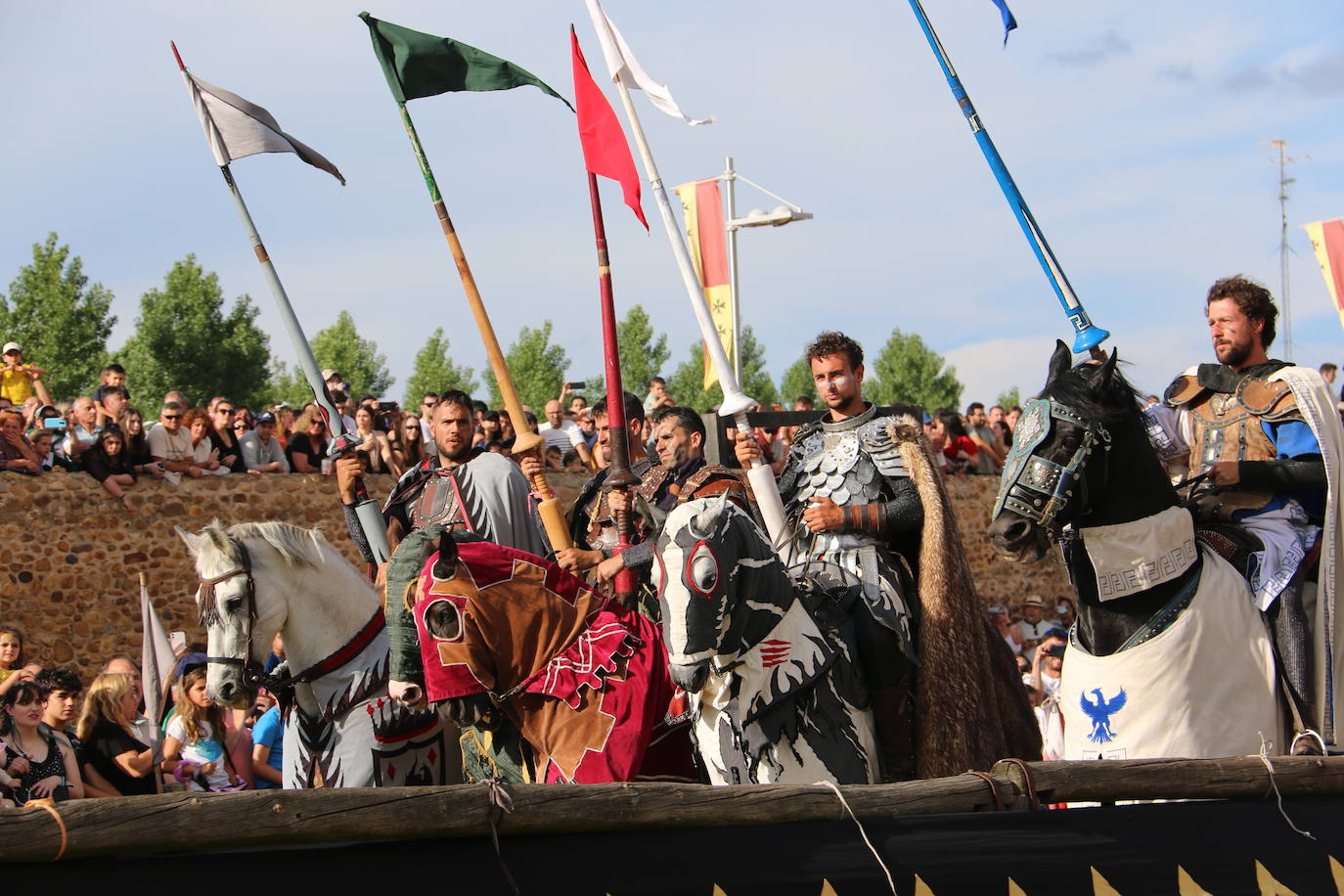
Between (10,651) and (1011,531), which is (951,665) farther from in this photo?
(10,651)

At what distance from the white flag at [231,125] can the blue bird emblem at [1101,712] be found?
4.33 m

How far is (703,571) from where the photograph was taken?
168 inches

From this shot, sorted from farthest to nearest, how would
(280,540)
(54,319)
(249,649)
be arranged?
(54,319), (280,540), (249,649)

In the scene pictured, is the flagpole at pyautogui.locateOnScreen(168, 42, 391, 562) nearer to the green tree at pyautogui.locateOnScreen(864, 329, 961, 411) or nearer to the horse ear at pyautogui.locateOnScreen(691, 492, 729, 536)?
the horse ear at pyautogui.locateOnScreen(691, 492, 729, 536)

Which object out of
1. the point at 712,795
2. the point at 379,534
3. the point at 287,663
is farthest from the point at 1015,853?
the point at 379,534

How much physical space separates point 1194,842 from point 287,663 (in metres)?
3.34

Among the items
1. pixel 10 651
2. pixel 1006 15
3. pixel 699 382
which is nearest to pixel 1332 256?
pixel 1006 15

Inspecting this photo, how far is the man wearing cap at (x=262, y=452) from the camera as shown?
14.8 m

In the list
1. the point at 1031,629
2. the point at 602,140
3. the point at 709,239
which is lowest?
the point at 1031,629

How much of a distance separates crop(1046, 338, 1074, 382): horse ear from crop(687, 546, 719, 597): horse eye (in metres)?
1.20

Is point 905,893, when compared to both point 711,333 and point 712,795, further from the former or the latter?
point 711,333

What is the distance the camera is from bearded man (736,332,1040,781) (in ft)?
16.3

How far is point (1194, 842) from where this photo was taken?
358 cm

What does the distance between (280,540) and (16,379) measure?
938cm
